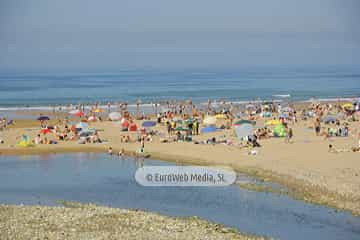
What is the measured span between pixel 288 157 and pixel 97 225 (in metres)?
14.9

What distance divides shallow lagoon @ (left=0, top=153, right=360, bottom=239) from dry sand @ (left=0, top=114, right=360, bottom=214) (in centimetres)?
155

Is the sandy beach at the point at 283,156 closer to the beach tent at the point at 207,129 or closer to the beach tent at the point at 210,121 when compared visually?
the beach tent at the point at 207,129

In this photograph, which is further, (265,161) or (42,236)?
(265,161)

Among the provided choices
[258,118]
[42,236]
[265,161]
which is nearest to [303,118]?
[258,118]

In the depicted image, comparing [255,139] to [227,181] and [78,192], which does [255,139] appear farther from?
[78,192]

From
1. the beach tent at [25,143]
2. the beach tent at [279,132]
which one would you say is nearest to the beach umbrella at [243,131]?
the beach tent at [279,132]

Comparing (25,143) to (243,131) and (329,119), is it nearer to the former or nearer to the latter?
(243,131)

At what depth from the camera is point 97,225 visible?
1842 cm

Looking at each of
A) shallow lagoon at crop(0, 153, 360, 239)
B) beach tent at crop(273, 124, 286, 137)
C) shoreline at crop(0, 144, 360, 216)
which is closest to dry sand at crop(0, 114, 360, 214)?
shoreline at crop(0, 144, 360, 216)

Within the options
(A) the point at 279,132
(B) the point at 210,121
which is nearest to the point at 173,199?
(A) the point at 279,132

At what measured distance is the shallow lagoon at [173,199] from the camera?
64.7 ft

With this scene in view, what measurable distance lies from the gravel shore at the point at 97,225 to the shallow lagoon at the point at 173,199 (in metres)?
1.47

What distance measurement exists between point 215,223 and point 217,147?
51.2 feet

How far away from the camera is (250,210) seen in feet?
72.0
